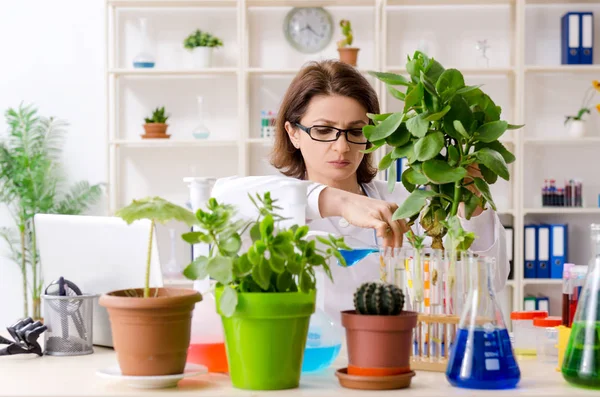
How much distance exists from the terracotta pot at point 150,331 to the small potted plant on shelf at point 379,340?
243 mm

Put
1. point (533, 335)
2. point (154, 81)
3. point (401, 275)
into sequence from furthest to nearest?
point (154, 81), point (533, 335), point (401, 275)

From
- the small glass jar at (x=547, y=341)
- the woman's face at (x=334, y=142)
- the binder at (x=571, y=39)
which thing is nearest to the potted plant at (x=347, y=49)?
the binder at (x=571, y=39)

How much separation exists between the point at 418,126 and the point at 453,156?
86mm

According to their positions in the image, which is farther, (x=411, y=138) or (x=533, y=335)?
(x=533, y=335)

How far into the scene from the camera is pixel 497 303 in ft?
4.13

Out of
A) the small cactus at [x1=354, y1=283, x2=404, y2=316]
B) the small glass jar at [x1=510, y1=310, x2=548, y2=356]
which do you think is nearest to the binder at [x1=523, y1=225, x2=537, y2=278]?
the small glass jar at [x1=510, y1=310, x2=548, y2=356]

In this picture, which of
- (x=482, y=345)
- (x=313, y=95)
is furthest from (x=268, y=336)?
(x=313, y=95)

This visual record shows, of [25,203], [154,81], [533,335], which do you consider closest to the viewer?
[533,335]

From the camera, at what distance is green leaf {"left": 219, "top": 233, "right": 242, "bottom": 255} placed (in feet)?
3.92

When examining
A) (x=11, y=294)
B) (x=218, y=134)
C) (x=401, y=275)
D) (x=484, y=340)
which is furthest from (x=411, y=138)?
(x=11, y=294)

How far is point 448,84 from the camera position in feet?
4.58

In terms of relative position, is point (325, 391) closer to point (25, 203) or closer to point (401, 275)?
point (401, 275)

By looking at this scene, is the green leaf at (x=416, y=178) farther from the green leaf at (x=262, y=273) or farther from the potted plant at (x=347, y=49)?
the potted plant at (x=347, y=49)

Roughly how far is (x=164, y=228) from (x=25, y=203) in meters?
0.76
